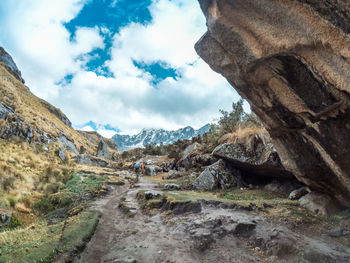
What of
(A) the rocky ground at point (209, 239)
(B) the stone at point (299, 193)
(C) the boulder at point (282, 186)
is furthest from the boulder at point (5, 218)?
(C) the boulder at point (282, 186)

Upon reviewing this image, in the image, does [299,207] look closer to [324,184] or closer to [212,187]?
[324,184]

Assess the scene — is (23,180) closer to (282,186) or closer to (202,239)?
(202,239)

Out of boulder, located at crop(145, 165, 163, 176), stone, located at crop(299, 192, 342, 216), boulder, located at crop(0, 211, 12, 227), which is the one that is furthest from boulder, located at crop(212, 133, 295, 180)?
boulder, located at crop(145, 165, 163, 176)

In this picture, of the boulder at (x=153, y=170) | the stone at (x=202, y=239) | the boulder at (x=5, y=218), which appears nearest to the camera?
the stone at (x=202, y=239)

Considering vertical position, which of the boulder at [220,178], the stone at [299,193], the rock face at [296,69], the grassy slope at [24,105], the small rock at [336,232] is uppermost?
the grassy slope at [24,105]

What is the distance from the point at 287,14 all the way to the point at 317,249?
274 inches

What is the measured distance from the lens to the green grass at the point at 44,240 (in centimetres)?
660

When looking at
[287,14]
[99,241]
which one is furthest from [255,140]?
[99,241]

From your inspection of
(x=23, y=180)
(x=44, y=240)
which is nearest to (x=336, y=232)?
(x=44, y=240)

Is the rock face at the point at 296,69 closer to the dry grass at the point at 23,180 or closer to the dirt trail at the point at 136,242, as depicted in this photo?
the dirt trail at the point at 136,242

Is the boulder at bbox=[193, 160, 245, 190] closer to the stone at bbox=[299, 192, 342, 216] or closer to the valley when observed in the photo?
the valley

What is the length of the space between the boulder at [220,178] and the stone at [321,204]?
6.20 m

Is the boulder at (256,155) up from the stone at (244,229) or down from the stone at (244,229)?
up

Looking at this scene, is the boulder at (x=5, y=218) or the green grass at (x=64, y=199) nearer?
the boulder at (x=5, y=218)
